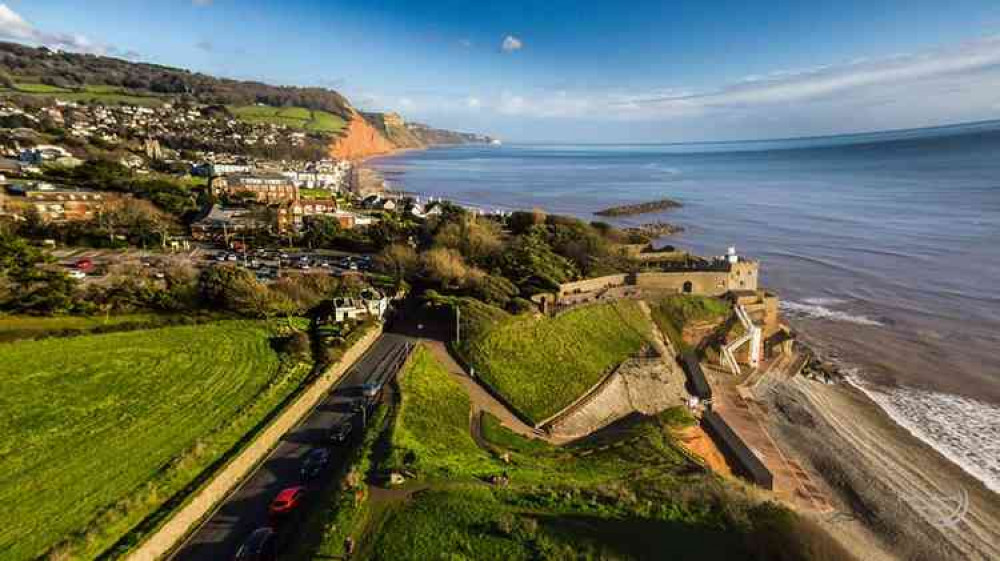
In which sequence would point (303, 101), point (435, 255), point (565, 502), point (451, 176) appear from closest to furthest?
1. point (565, 502)
2. point (435, 255)
3. point (451, 176)
4. point (303, 101)

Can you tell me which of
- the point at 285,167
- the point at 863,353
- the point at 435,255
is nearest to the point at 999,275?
the point at 863,353

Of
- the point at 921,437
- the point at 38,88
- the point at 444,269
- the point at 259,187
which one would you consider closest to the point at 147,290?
the point at 444,269

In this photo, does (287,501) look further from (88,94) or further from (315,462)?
(88,94)

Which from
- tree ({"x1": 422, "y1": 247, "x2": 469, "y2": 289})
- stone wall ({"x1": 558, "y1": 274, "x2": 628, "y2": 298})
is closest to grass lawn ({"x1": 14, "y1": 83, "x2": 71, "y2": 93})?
tree ({"x1": 422, "y1": 247, "x2": 469, "y2": 289})

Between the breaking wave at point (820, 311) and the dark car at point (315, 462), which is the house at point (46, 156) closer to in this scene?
the dark car at point (315, 462)

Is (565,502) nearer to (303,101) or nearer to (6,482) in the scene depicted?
(6,482)

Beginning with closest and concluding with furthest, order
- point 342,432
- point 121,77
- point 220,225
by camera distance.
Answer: point 342,432
point 220,225
point 121,77
